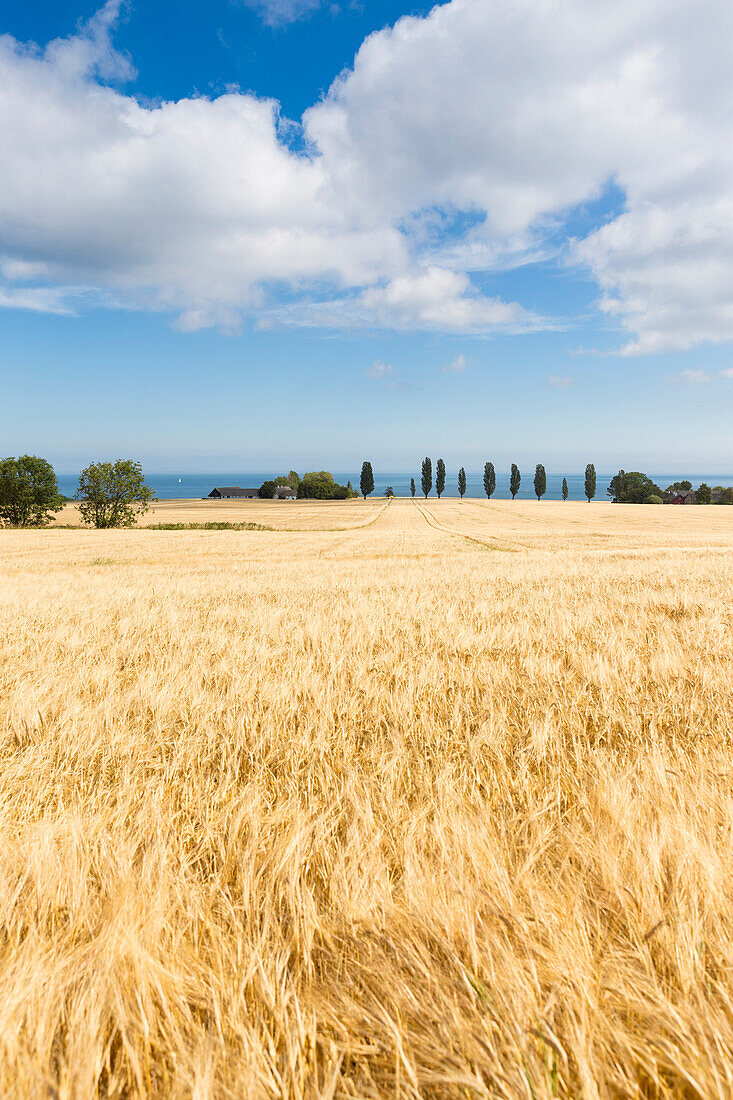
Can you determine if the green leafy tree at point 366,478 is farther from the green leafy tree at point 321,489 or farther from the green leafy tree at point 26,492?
the green leafy tree at point 26,492

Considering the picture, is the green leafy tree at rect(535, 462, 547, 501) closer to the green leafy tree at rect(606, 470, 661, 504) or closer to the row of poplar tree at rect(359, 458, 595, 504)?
the row of poplar tree at rect(359, 458, 595, 504)

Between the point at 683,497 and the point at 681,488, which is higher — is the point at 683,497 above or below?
below

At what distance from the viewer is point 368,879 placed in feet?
5.36

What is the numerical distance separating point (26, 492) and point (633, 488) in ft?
456

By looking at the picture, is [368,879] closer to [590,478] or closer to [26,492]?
[26,492]

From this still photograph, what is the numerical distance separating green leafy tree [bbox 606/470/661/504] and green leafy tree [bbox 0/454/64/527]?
12960 centimetres

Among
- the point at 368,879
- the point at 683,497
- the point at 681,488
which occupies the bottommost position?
the point at 368,879

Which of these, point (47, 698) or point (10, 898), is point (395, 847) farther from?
point (47, 698)

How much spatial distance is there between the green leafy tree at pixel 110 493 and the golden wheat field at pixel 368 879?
6086cm

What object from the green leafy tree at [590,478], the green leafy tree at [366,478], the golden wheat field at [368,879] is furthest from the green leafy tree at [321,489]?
the golden wheat field at [368,879]

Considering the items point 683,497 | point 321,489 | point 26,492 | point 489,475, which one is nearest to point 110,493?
point 26,492

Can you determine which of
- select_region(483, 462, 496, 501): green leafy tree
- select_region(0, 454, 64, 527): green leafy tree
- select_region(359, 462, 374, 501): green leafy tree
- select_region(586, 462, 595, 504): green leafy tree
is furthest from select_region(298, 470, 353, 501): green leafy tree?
select_region(0, 454, 64, 527): green leafy tree

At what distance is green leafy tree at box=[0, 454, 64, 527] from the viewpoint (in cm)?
6450

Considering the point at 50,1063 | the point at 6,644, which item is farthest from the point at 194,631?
the point at 50,1063
